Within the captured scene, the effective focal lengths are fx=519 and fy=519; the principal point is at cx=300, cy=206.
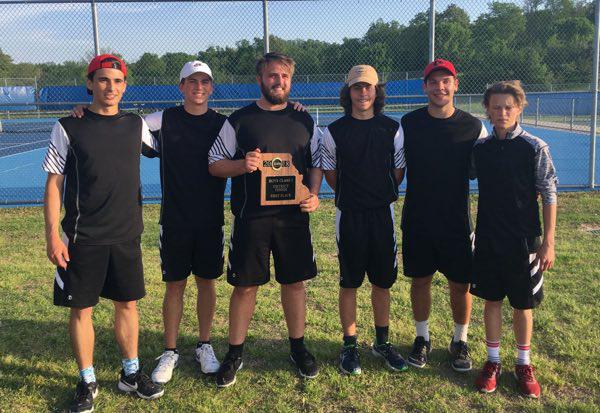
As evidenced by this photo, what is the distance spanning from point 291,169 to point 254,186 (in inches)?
10.1

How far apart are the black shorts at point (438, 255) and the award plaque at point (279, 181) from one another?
0.86m

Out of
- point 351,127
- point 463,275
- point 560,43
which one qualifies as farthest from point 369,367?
point 560,43

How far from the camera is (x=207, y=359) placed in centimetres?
353

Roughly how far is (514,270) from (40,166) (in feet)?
42.8

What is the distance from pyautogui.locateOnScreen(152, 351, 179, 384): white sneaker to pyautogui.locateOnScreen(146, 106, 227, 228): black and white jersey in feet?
3.01

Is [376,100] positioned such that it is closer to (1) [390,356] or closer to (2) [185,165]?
(2) [185,165]

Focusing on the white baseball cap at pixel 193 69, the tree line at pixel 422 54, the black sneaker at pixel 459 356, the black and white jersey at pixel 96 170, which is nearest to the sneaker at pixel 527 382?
the black sneaker at pixel 459 356

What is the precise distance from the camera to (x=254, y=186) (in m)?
3.26

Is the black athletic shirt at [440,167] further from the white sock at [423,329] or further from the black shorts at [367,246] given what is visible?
the white sock at [423,329]

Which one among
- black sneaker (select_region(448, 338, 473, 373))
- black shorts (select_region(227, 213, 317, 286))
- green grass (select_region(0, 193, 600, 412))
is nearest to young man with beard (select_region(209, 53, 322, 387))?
black shorts (select_region(227, 213, 317, 286))

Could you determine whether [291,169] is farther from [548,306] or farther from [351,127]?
[548,306]

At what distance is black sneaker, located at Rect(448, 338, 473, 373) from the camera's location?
3465mm

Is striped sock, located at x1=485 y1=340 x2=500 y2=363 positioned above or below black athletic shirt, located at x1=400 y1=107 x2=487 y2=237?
below

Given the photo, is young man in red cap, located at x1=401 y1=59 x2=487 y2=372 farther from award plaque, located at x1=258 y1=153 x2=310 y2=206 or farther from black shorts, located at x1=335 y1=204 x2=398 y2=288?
award plaque, located at x1=258 y1=153 x2=310 y2=206
